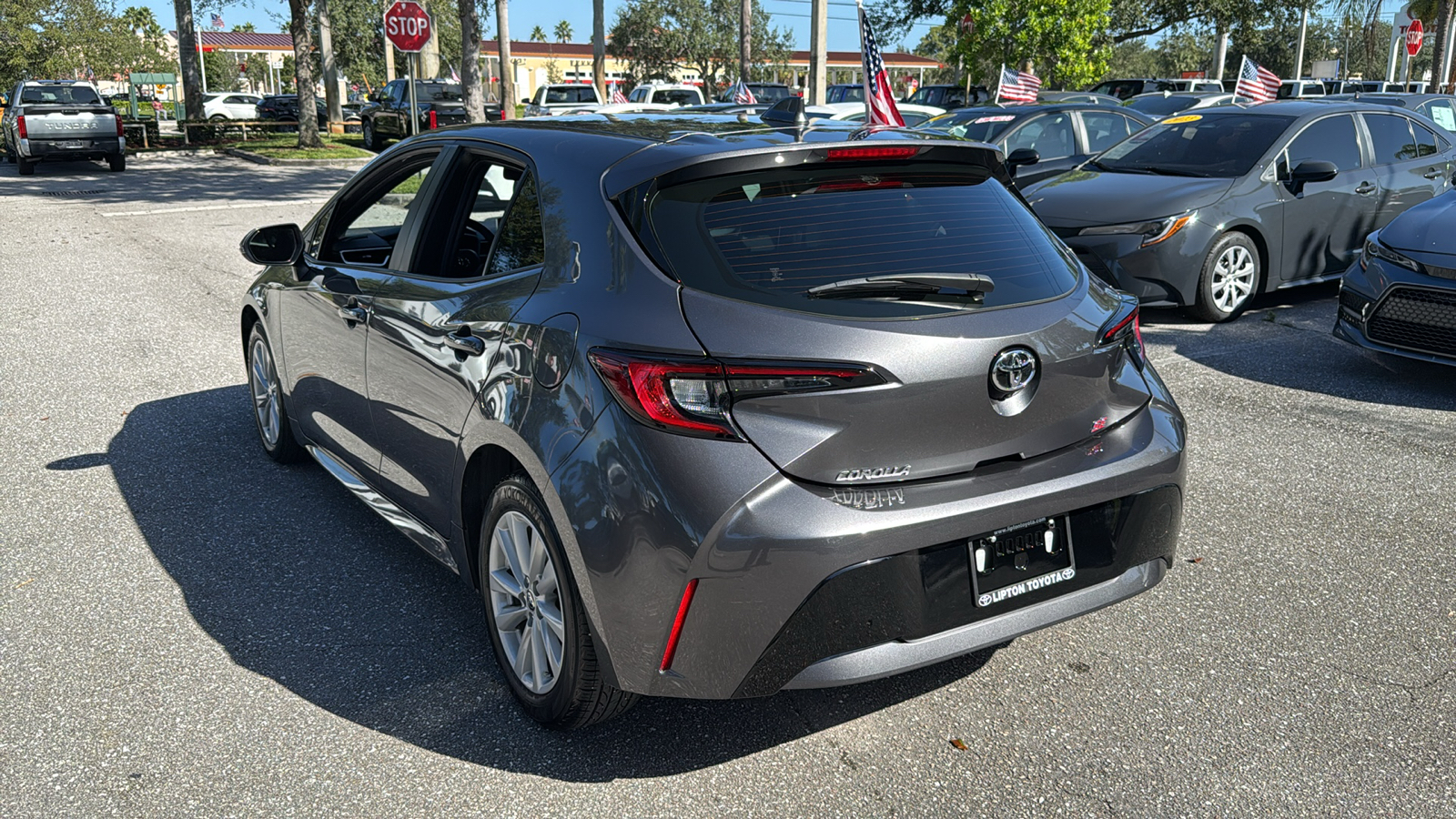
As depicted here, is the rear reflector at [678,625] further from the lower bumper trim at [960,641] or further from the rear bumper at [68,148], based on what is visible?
the rear bumper at [68,148]

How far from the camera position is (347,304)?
160 inches

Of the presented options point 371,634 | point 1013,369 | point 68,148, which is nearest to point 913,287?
point 1013,369

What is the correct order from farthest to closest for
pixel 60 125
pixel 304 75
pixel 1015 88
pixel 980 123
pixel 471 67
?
pixel 304 75
pixel 471 67
pixel 60 125
pixel 1015 88
pixel 980 123

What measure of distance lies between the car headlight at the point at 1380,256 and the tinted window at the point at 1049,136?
5819 mm

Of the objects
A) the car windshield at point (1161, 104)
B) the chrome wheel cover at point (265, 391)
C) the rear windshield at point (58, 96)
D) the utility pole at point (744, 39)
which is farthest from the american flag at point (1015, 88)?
the rear windshield at point (58, 96)

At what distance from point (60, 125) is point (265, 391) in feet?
66.6

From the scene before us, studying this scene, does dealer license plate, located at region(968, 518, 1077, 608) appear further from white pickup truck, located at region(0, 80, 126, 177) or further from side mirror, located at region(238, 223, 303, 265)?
white pickup truck, located at region(0, 80, 126, 177)

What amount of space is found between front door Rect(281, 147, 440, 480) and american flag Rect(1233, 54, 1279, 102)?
18.1 metres

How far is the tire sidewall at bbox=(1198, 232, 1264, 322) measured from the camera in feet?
27.2

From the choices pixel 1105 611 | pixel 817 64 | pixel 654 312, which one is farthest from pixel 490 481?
pixel 817 64

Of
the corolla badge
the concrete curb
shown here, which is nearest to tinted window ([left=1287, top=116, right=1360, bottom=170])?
the corolla badge

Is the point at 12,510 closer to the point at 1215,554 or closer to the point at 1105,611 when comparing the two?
the point at 1105,611

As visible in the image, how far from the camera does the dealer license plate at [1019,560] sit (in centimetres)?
278

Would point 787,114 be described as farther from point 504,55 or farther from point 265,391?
point 504,55
